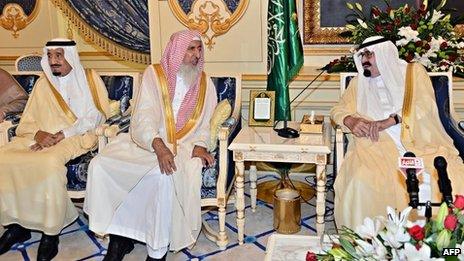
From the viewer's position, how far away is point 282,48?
389 cm

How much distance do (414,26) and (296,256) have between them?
1.89 m

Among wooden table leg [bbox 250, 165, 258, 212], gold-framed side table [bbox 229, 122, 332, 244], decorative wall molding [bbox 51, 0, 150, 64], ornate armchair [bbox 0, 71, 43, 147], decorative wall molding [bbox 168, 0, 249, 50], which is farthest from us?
decorative wall molding [bbox 51, 0, 150, 64]

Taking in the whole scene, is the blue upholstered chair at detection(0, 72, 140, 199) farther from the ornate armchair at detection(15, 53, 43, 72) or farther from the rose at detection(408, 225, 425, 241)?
the rose at detection(408, 225, 425, 241)

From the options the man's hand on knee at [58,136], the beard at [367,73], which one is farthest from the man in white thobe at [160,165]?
the beard at [367,73]

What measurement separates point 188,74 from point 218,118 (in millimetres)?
343

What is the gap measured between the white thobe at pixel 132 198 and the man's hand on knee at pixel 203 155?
44 millimetres

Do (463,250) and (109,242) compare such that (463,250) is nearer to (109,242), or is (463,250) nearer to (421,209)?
(421,209)

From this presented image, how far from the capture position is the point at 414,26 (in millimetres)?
3643

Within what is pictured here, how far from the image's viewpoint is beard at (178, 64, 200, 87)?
359 centimetres

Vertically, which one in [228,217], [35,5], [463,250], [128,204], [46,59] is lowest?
[228,217]

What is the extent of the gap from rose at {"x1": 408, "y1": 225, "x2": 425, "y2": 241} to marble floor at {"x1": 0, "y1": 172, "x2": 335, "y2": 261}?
193cm

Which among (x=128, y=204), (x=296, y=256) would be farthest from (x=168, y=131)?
(x=296, y=256)

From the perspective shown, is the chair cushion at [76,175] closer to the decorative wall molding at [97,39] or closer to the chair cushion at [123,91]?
the chair cushion at [123,91]

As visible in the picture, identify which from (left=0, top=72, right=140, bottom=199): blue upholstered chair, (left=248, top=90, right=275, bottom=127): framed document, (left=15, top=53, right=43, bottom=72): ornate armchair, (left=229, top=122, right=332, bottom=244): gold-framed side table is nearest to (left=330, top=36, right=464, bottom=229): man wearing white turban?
(left=229, top=122, right=332, bottom=244): gold-framed side table
